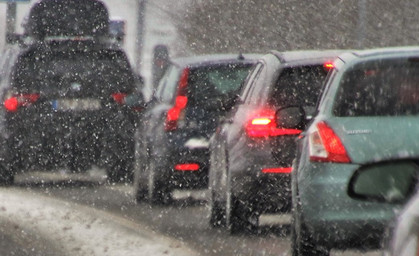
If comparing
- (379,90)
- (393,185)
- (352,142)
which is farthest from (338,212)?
(393,185)

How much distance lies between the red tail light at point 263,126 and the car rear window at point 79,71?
679cm

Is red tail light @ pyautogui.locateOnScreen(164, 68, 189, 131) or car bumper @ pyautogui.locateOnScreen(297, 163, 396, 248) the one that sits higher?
car bumper @ pyautogui.locateOnScreen(297, 163, 396, 248)

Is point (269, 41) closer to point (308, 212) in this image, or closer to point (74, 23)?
point (74, 23)

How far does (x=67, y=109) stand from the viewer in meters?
18.6

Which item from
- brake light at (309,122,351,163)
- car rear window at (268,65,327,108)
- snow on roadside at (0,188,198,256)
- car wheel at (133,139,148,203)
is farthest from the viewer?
car wheel at (133,139,148,203)

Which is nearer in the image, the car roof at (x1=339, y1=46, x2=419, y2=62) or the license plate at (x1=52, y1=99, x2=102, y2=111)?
the car roof at (x1=339, y1=46, x2=419, y2=62)

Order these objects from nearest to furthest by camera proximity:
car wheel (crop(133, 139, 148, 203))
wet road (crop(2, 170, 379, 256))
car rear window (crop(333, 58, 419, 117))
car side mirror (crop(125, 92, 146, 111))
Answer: car rear window (crop(333, 58, 419, 117)) < wet road (crop(2, 170, 379, 256)) < car wheel (crop(133, 139, 148, 203)) < car side mirror (crop(125, 92, 146, 111))

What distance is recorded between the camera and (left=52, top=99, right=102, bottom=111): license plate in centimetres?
1859

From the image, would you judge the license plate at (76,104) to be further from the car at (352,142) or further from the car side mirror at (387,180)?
the car side mirror at (387,180)

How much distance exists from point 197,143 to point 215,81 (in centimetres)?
62

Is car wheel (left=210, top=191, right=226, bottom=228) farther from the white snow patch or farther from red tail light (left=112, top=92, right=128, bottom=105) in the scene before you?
red tail light (left=112, top=92, right=128, bottom=105)

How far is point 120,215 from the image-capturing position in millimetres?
14148

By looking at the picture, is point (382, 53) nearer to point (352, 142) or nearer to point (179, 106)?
point (352, 142)

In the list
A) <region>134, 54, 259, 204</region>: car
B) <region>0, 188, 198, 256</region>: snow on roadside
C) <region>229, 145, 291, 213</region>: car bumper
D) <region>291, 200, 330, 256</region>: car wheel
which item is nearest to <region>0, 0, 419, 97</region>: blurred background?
<region>134, 54, 259, 204</region>: car
